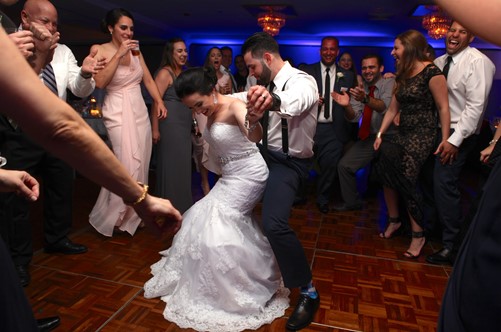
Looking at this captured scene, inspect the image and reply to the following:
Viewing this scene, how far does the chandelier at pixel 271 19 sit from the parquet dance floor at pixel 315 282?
4.61 m

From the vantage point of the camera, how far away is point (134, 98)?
3004 mm

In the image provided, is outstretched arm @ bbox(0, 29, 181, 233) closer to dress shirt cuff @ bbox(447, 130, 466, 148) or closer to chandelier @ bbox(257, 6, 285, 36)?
dress shirt cuff @ bbox(447, 130, 466, 148)

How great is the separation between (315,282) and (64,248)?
173cm

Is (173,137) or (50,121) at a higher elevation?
(50,121)

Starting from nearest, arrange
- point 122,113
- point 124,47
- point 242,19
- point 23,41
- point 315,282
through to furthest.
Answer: point 23,41 → point 315,282 → point 124,47 → point 122,113 → point 242,19

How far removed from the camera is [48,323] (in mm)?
1844

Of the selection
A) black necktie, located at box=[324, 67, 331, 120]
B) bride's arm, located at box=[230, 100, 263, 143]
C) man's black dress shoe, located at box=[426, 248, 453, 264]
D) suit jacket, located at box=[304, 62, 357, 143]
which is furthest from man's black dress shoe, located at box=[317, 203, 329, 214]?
bride's arm, located at box=[230, 100, 263, 143]

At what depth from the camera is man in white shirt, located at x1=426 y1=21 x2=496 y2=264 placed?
248 centimetres

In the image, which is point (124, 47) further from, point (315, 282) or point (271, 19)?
point (271, 19)

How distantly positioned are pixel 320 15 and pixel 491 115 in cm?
488

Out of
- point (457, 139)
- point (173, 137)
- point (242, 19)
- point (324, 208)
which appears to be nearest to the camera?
point (457, 139)

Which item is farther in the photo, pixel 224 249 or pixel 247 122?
pixel 224 249

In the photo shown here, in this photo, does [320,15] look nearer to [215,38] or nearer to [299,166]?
[215,38]

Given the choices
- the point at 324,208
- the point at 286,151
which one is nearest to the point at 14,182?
the point at 286,151
